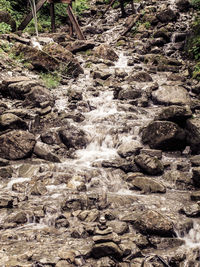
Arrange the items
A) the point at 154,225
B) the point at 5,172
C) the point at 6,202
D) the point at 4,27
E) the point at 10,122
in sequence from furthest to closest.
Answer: the point at 4,27, the point at 10,122, the point at 5,172, the point at 6,202, the point at 154,225

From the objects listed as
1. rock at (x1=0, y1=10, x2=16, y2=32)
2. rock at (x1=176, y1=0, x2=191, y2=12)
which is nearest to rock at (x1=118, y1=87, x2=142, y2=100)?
rock at (x1=0, y1=10, x2=16, y2=32)

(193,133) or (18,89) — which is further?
(18,89)

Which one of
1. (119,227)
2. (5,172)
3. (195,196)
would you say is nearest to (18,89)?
(5,172)

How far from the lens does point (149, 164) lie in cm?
640

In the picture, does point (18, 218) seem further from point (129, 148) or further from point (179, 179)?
point (179, 179)

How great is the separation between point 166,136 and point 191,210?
9.26 feet

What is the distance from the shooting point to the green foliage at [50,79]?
1140cm

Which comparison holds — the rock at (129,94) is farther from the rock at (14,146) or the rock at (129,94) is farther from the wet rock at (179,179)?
the rock at (14,146)

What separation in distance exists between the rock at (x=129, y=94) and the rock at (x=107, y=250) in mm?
7865

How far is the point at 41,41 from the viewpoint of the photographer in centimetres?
1517

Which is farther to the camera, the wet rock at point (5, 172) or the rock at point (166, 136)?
the rock at point (166, 136)

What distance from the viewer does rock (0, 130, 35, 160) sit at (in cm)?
700

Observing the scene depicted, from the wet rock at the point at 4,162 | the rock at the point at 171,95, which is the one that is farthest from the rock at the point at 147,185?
the rock at the point at 171,95

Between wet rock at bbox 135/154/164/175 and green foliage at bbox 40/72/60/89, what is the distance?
21.5ft
